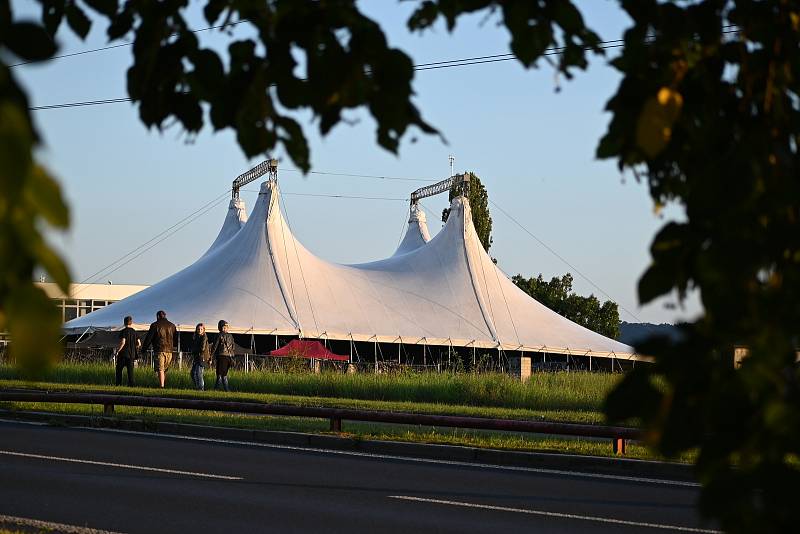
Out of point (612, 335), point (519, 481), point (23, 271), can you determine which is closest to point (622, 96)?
point (23, 271)

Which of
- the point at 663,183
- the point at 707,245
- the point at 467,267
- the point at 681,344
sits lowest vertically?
the point at 681,344

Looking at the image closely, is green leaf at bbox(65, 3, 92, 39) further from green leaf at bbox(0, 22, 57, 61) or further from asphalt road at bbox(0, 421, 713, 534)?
asphalt road at bbox(0, 421, 713, 534)

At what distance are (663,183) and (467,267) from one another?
4154 centimetres

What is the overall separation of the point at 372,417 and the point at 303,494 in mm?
4867

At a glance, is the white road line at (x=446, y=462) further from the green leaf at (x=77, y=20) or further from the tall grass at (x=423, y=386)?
the green leaf at (x=77, y=20)

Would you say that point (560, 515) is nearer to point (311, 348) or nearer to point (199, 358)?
point (199, 358)

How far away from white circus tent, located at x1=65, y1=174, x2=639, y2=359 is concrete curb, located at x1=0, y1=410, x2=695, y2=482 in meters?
21.8

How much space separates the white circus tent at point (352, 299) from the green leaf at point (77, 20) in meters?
35.8

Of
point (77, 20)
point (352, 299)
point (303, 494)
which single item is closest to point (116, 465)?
point (303, 494)

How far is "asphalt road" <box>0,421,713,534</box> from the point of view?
861 centimetres

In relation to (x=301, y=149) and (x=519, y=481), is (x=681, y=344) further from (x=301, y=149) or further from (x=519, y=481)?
(x=519, y=481)

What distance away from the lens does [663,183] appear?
2572 mm

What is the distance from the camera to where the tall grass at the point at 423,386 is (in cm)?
2172

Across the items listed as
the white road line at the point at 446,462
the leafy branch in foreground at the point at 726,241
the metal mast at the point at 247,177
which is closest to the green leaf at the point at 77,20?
the leafy branch in foreground at the point at 726,241
